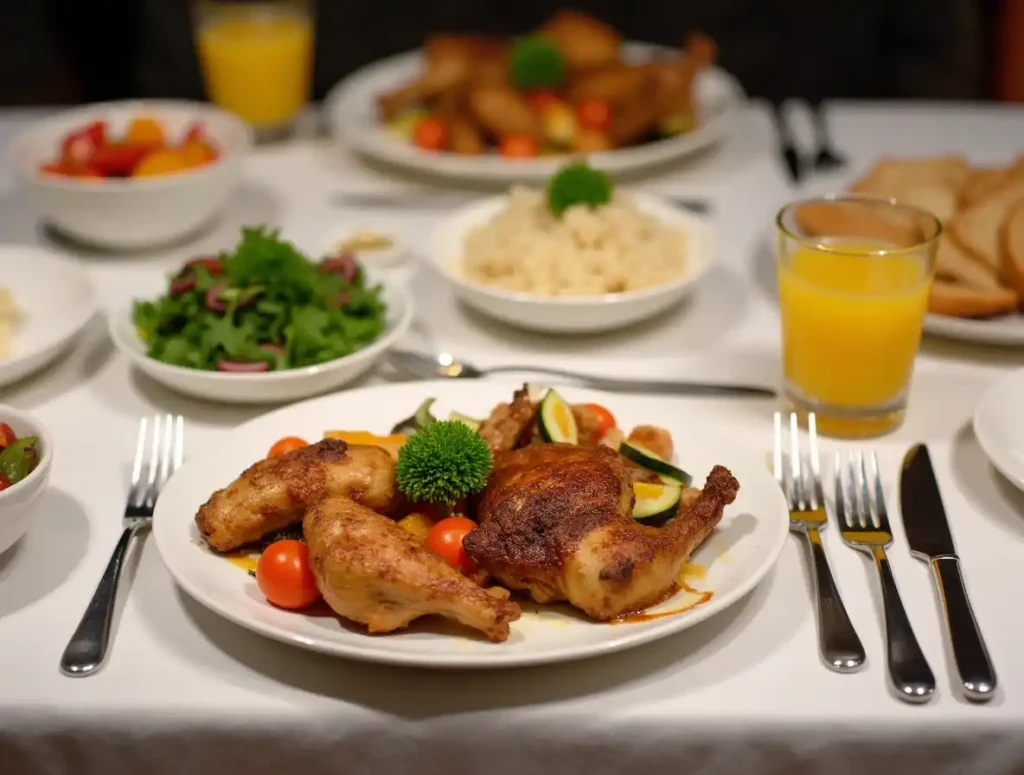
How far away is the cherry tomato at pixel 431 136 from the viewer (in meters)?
3.34

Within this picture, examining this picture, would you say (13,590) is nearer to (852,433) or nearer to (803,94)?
(852,433)

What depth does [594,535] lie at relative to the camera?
4.74 ft

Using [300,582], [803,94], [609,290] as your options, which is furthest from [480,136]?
[803,94]

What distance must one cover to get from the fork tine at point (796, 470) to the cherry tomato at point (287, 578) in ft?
2.59

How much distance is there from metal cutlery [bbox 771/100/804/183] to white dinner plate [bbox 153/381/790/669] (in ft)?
4.93

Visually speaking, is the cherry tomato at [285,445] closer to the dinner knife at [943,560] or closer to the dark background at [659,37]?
the dinner knife at [943,560]

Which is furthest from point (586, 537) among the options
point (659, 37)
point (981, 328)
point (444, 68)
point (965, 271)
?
point (659, 37)

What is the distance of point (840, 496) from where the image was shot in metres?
1.79

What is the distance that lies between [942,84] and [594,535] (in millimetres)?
5075

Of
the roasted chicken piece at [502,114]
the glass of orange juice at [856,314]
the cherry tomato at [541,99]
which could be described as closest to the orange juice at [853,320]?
the glass of orange juice at [856,314]

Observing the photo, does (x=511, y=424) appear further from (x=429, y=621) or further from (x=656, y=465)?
(x=429, y=621)

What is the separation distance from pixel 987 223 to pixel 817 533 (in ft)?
3.91

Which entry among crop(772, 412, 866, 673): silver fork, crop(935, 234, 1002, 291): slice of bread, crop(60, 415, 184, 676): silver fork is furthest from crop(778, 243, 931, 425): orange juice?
crop(60, 415, 184, 676): silver fork

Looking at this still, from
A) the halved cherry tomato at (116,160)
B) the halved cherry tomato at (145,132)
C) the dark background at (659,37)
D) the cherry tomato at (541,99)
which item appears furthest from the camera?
the dark background at (659,37)
